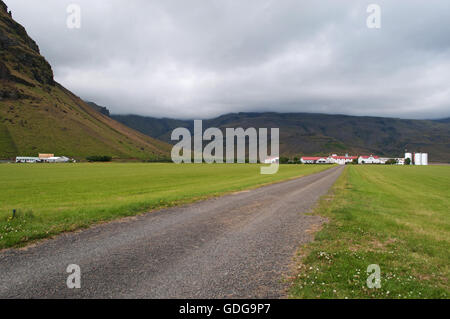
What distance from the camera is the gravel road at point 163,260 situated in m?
6.31

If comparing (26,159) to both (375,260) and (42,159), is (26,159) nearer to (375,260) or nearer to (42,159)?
(42,159)

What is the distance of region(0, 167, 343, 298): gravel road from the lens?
249 inches

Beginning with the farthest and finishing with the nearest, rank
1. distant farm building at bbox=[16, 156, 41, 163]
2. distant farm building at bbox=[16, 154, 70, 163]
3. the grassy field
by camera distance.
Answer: distant farm building at bbox=[16, 154, 70, 163]
distant farm building at bbox=[16, 156, 41, 163]
the grassy field

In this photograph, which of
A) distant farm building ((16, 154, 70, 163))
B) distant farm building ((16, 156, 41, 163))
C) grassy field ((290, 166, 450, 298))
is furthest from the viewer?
distant farm building ((16, 154, 70, 163))

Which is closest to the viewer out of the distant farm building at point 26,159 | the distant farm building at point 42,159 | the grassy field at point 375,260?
the grassy field at point 375,260

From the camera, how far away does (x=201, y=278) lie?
6.93 m

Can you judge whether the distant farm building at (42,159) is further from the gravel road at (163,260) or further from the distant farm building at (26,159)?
the gravel road at (163,260)

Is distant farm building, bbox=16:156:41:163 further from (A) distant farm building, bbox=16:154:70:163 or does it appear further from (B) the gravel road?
(B) the gravel road

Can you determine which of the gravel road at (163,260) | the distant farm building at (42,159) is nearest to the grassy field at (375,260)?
the gravel road at (163,260)

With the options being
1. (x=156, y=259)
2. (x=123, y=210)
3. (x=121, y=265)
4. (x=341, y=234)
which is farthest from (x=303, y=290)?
(x=123, y=210)

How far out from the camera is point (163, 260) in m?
8.19

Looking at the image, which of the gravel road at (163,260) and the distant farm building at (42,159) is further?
the distant farm building at (42,159)

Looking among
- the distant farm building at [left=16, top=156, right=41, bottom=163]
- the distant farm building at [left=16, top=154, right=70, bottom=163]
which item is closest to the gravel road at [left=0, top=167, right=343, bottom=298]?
the distant farm building at [left=16, top=156, right=41, bottom=163]

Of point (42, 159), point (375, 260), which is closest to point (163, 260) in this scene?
point (375, 260)
